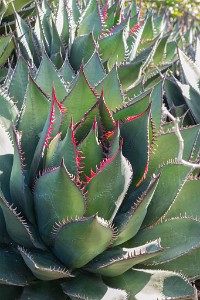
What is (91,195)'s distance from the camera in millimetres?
1163

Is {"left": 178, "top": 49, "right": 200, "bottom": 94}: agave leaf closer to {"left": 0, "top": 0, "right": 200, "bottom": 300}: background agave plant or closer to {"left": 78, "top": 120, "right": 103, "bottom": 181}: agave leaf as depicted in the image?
{"left": 0, "top": 0, "right": 200, "bottom": 300}: background agave plant

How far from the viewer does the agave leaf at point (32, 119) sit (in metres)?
1.26

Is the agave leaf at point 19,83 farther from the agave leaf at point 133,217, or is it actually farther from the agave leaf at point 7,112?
the agave leaf at point 133,217

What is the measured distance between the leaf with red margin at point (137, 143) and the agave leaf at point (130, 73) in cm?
60

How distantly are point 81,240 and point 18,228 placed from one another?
0.15m

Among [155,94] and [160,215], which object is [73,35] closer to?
[155,94]

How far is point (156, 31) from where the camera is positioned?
2506mm

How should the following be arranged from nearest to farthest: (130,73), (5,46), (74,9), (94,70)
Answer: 1. (94,70)
2. (5,46)
3. (130,73)
4. (74,9)

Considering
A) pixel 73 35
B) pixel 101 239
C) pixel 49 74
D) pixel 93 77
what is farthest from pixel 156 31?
pixel 101 239

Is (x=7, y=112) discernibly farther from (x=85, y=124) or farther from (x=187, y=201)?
(x=187, y=201)

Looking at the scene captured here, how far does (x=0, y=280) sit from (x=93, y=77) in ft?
2.37

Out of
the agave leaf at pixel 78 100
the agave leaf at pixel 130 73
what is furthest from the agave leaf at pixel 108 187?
the agave leaf at pixel 130 73

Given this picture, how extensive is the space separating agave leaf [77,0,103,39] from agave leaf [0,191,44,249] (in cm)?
98

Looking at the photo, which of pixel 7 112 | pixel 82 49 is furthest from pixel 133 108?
pixel 82 49
